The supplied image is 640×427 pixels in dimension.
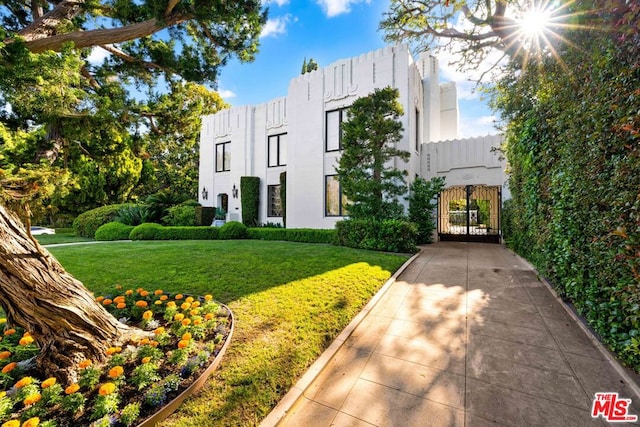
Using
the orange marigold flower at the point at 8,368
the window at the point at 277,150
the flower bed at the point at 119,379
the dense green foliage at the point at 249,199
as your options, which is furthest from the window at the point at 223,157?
the orange marigold flower at the point at 8,368

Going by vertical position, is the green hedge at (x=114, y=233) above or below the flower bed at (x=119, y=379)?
above

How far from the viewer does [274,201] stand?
1401 cm

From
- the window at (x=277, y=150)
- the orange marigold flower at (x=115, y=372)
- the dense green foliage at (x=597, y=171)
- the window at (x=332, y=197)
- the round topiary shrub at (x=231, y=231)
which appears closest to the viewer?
the orange marigold flower at (x=115, y=372)

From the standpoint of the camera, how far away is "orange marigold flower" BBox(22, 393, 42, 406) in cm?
154

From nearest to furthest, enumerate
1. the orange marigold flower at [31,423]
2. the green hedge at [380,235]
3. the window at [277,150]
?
the orange marigold flower at [31,423] → the green hedge at [380,235] → the window at [277,150]

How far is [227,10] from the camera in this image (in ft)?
11.2

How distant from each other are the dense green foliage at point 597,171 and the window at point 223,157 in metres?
14.7

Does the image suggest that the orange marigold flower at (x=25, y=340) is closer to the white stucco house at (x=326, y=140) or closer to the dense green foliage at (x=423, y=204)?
the white stucco house at (x=326, y=140)

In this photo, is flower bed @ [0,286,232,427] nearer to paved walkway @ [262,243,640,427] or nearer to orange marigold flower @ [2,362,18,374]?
orange marigold flower @ [2,362,18,374]

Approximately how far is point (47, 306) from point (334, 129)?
10.9 meters

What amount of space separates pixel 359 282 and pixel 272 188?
10.6 m

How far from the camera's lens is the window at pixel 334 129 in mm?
11211

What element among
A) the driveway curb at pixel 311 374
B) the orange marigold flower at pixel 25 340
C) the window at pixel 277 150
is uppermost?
the window at pixel 277 150

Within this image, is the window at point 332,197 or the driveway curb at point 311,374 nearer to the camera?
the driveway curb at point 311,374
